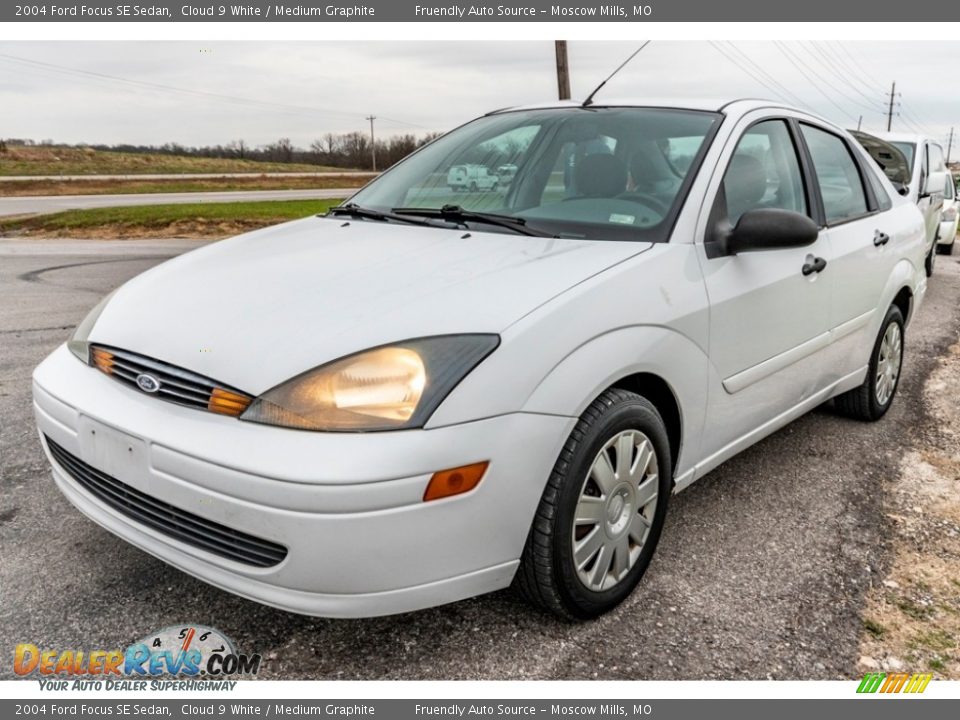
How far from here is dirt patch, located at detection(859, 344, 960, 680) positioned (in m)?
2.42

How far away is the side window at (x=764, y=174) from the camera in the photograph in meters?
3.11

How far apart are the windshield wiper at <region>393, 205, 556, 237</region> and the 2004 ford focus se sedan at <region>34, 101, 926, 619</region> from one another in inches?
0.6

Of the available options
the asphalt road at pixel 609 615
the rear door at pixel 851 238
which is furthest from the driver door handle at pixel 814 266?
the asphalt road at pixel 609 615

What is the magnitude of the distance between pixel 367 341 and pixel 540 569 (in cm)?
81

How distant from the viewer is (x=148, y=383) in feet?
7.46

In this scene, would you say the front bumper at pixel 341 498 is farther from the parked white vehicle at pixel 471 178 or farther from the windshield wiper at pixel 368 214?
the parked white vehicle at pixel 471 178

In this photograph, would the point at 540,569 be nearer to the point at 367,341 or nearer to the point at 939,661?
the point at 367,341

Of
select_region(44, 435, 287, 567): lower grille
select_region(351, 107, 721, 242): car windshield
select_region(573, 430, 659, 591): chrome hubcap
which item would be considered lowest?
select_region(573, 430, 659, 591): chrome hubcap

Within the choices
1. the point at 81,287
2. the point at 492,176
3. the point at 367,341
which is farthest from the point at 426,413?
the point at 81,287

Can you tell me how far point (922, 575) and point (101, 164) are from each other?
5792cm

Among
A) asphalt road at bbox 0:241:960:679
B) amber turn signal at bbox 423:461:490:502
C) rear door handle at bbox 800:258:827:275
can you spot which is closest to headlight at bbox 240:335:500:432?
amber turn signal at bbox 423:461:490:502

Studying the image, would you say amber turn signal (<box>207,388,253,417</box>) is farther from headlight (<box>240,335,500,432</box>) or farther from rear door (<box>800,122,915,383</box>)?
rear door (<box>800,122,915,383</box>)

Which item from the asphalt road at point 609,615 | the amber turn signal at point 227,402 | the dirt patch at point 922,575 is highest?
the amber turn signal at point 227,402

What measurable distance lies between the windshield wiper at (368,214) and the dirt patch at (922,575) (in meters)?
2.05
